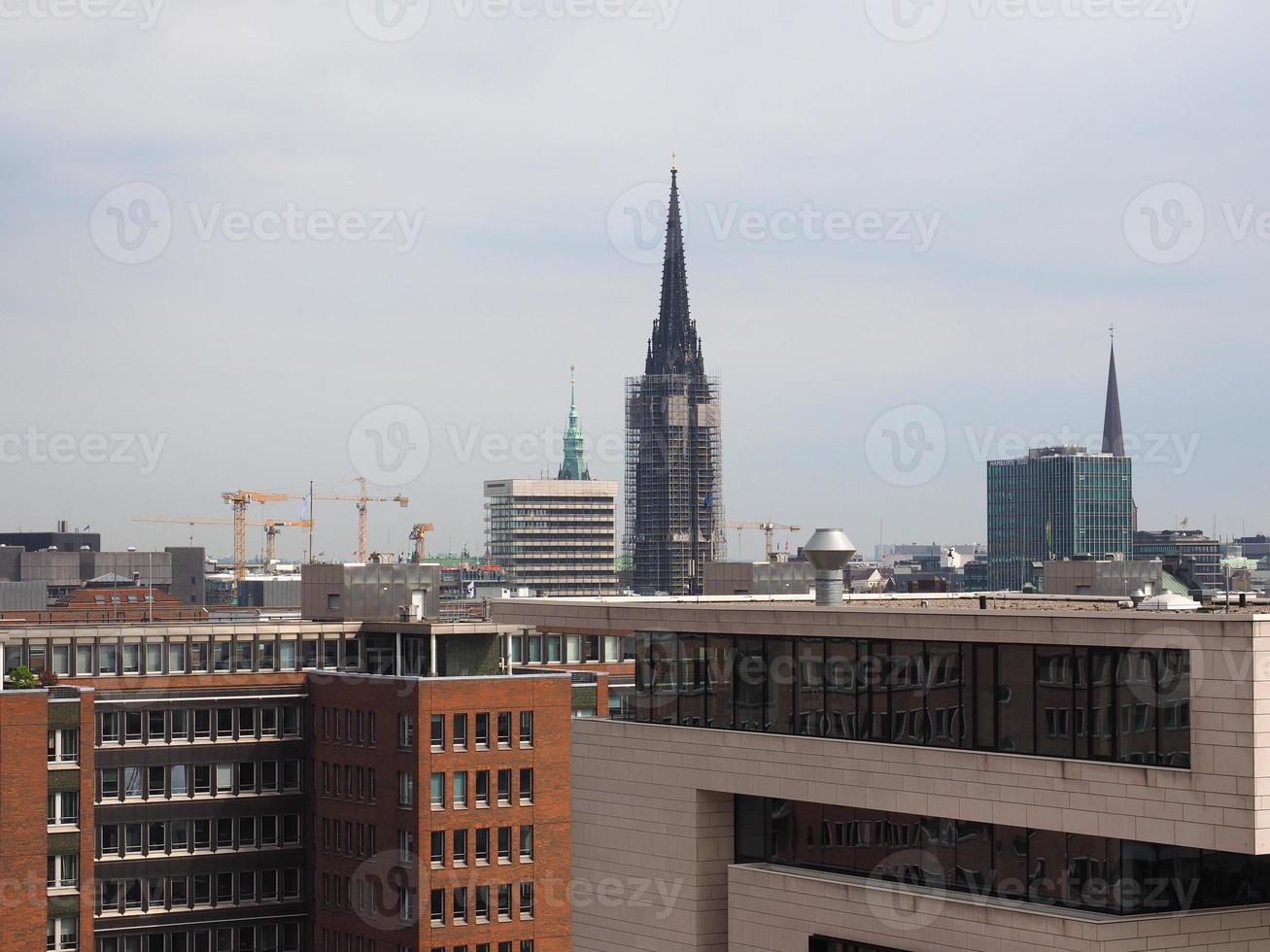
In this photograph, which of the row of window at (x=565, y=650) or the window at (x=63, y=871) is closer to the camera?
the window at (x=63, y=871)

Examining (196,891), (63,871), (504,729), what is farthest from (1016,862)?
(196,891)

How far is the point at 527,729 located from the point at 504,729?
1410 millimetres

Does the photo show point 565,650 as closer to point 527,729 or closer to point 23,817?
point 527,729

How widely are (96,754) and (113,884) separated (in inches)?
320

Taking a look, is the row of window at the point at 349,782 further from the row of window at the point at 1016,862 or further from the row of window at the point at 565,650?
the row of window at the point at 1016,862

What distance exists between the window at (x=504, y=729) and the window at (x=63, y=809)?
2509 centimetres

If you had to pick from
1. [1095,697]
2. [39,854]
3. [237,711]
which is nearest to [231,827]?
[237,711]

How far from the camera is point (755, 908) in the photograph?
4122 centimetres

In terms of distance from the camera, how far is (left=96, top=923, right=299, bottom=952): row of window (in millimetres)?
105125

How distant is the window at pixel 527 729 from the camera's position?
333ft

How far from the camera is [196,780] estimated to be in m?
108

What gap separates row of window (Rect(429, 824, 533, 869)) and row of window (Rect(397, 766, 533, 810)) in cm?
151

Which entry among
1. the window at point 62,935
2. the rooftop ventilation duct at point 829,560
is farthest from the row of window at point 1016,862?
the window at point 62,935

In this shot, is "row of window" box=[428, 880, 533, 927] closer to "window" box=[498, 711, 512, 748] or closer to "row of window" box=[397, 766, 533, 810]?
"row of window" box=[397, 766, 533, 810]
